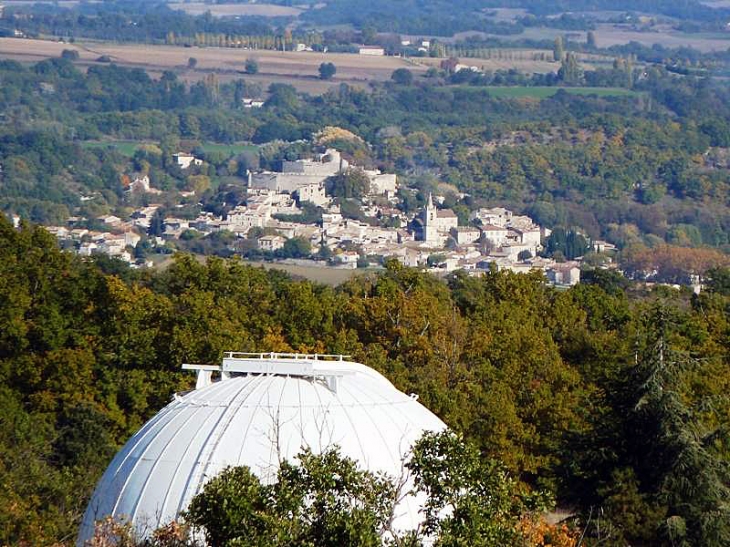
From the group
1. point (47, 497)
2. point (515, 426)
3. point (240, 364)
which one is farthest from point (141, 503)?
point (515, 426)

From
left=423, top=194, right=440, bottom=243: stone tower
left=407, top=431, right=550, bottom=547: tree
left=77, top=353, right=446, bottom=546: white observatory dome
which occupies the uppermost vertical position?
left=407, top=431, right=550, bottom=547: tree

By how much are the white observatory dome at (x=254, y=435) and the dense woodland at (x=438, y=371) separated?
2.41 metres

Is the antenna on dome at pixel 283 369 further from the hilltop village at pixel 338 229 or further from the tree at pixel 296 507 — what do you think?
the hilltop village at pixel 338 229

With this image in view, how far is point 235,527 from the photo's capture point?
17.4 meters

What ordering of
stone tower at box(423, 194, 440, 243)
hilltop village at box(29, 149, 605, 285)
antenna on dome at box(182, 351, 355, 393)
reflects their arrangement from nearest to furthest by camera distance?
antenna on dome at box(182, 351, 355, 393)
hilltop village at box(29, 149, 605, 285)
stone tower at box(423, 194, 440, 243)

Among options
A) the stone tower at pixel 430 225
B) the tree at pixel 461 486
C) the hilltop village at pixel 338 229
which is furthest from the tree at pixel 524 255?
the tree at pixel 461 486

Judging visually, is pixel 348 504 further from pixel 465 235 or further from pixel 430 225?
pixel 430 225

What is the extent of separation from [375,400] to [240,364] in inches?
72.5

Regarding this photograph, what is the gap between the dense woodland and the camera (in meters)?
26.1

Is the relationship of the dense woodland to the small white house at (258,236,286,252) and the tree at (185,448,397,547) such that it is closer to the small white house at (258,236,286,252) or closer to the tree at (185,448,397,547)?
the tree at (185,448,397,547)

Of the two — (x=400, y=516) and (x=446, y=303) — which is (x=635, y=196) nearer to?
(x=446, y=303)

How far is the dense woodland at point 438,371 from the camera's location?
85.7ft

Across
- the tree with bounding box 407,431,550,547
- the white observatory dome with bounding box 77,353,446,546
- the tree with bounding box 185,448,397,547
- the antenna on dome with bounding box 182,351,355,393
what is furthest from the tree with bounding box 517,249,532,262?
the tree with bounding box 185,448,397,547

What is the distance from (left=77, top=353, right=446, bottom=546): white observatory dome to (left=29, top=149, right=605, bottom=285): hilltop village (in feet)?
358
